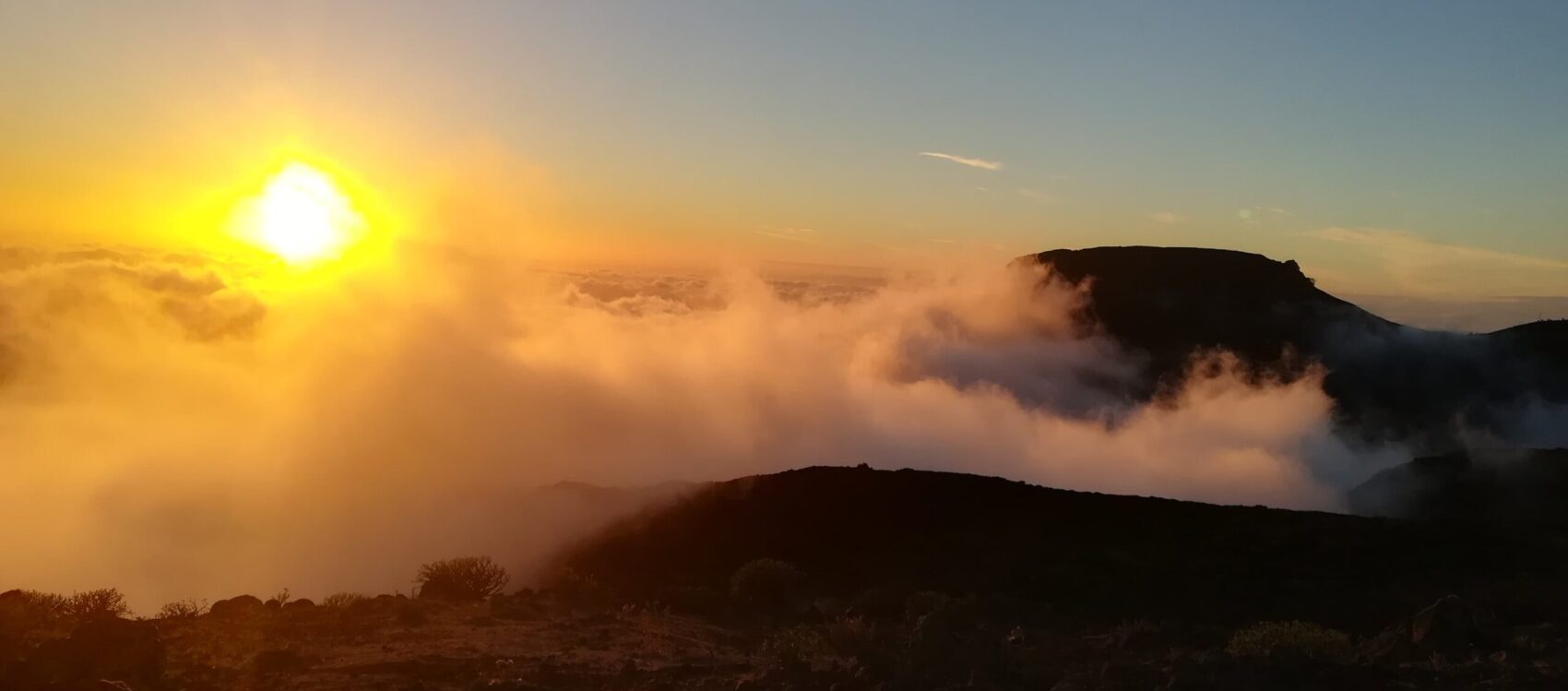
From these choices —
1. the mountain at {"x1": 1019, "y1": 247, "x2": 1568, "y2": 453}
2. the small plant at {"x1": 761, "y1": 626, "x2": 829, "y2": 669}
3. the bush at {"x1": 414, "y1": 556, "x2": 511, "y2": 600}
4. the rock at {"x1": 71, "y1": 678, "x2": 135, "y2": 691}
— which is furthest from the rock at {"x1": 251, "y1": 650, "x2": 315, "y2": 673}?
the mountain at {"x1": 1019, "y1": 247, "x2": 1568, "y2": 453}

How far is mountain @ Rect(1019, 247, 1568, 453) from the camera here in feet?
268

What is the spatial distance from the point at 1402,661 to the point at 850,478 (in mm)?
21923

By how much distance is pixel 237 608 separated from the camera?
12289 mm

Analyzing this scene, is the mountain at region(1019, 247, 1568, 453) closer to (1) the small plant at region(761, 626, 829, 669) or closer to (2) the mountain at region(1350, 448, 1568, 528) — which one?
(2) the mountain at region(1350, 448, 1568, 528)

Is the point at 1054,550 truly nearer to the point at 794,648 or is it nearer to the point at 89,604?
the point at 794,648

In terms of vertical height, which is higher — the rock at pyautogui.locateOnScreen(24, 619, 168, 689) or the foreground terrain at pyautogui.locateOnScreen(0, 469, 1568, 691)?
the rock at pyautogui.locateOnScreen(24, 619, 168, 689)

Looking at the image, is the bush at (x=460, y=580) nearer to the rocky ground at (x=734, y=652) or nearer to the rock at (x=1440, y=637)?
the rocky ground at (x=734, y=652)

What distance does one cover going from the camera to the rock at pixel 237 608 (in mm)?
12000

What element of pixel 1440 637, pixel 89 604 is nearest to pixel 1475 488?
pixel 1440 637

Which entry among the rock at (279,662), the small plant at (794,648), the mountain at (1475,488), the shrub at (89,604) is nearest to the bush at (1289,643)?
the small plant at (794,648)

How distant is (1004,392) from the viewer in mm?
137750

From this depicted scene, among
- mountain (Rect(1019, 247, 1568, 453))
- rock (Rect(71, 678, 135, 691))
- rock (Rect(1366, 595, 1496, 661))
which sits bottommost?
rock (Rect(1366, 595, 1496, 661))

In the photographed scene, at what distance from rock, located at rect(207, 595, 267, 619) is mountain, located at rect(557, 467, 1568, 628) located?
527 centimetres

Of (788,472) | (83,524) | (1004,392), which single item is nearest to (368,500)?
(83,524)
